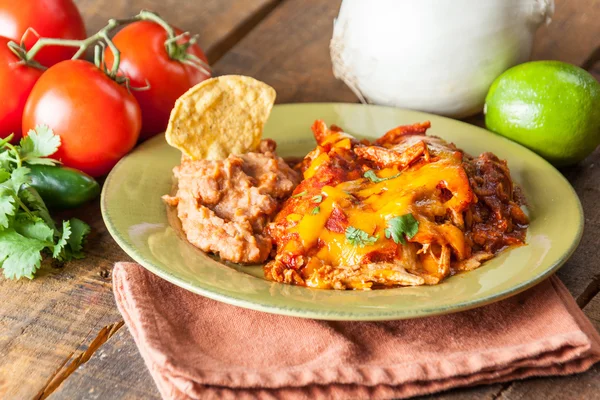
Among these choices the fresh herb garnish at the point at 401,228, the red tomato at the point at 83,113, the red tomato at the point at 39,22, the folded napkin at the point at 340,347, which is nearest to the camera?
the folded napkin at the point at 340,347

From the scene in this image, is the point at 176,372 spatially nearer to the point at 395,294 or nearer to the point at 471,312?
the point at 395,294

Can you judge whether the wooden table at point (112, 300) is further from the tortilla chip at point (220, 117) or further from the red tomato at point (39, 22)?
the red tomato at point (39, 22)

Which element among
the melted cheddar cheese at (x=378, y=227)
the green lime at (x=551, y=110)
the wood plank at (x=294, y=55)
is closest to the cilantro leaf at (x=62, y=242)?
the melted cheddar cheese at (x=378, y=227)

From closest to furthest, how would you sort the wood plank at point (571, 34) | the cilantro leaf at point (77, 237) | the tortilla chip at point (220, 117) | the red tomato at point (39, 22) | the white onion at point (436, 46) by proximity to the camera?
the cilantro leaf at point (77, 237)
the tortilla chip at point (220, 117)
the white onion at point (436, 46)
the red tomato at point (39, 22)
the wood plank at point (571, 34)

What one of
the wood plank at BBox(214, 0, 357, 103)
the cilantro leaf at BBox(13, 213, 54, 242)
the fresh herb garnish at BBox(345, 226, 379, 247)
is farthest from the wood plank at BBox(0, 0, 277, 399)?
the wood plank at BBox(214, 0, 357, 103)

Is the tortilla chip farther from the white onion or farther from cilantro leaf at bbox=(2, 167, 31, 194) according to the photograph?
the white onion

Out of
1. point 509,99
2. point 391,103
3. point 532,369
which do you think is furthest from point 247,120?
point 532,369
